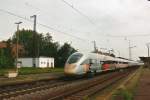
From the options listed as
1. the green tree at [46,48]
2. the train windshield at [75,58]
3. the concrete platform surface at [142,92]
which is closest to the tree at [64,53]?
the green tree at [46,48]

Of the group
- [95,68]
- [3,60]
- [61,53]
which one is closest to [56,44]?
[61,53]

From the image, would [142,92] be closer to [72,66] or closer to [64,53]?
[72,66]

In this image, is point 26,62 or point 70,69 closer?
point 70,69

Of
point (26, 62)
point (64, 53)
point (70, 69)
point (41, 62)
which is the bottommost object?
point (70, 69)

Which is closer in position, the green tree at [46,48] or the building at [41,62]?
the green tree at [46,48]

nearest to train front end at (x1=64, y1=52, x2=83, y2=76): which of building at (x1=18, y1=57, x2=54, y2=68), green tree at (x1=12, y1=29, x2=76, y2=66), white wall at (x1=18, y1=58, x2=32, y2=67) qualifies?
green tree at (x1=12, y1=29, x2=76, y2=66)

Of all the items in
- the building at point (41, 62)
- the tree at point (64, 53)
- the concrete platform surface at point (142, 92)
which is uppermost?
the tree at point (64, 53)

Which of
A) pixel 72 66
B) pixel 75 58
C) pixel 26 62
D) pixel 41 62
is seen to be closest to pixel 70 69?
pixel 72 66

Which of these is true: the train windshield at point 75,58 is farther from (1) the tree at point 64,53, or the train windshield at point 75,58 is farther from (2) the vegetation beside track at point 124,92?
(1) the tree at point 64,53

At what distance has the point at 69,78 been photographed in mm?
38844

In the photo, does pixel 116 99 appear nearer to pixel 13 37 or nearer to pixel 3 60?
pixel 3 60

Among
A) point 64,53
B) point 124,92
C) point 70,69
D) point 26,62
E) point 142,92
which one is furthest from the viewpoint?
point 26,62

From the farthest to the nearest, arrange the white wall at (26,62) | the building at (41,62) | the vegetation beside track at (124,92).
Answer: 1. the white wall at (26,62)
2. the building at (41,62)
3. the vegetation beside track at (124,92)

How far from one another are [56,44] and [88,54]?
88.8m
